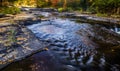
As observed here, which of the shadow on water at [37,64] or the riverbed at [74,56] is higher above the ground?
the shadow on water at [37,64]

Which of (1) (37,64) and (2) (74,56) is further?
(2) (74,56)

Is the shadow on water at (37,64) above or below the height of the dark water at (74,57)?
above

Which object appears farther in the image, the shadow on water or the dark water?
the dark water

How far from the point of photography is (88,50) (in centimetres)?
645

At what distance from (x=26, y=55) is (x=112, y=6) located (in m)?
15.5

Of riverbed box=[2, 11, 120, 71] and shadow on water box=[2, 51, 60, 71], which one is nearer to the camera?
shadow on water box=[2, 51, 60, 71]

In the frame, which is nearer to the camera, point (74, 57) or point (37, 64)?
point (37, 64)

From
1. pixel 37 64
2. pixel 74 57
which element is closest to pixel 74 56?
pixel 74 57

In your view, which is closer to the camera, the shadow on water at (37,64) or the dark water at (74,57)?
the shadow on water at (37,64)

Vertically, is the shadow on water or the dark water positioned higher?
the shadow on water

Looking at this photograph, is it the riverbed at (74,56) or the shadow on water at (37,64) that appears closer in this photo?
the shadow on water at (37,64)

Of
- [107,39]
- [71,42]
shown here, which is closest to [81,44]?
[71,42]

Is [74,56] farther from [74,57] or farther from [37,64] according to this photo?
[37,64]

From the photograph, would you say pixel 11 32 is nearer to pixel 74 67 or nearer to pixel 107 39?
pixel 74 67
